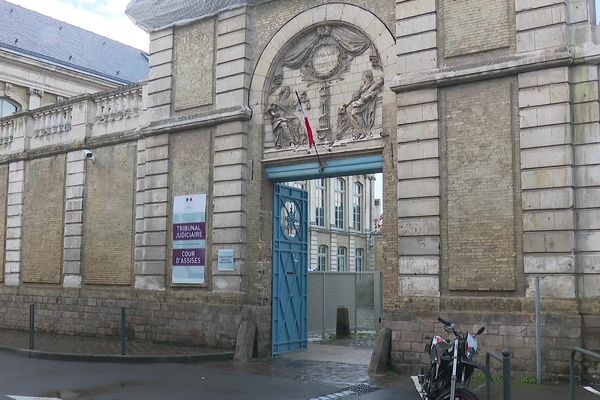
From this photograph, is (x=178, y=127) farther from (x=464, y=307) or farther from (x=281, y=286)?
(x=464, y=307)

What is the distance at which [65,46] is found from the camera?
38406 mm

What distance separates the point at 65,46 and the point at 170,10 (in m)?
25.0

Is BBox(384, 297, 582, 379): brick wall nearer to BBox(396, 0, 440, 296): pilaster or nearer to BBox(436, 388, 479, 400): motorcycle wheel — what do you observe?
BBox(396, 0, 440, 296): pilaster

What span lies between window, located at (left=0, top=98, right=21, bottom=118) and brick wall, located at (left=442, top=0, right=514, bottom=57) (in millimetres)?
28401

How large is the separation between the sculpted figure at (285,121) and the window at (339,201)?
2725 cm

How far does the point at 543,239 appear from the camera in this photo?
1070cm

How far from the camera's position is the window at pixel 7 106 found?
34156mm

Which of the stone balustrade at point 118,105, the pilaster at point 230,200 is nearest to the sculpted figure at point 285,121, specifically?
the pilaster at point 230,200

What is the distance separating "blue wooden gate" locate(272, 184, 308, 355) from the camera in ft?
48.4

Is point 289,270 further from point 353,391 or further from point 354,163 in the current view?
point 353,391

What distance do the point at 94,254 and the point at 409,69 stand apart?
1014cm

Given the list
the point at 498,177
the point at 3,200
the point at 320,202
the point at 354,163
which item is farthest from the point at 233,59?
the point at 320,202

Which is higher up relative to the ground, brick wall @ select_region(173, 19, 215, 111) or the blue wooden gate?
brick wall @ select_region(173, 19, 215, 111)

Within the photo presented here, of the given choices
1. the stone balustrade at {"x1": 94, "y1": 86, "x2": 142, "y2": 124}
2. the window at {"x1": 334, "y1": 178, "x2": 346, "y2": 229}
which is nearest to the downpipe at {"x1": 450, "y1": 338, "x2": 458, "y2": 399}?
the stone balustrade at {"x1": 94, "y1": 86, "x2": 142, "y2": 124}
